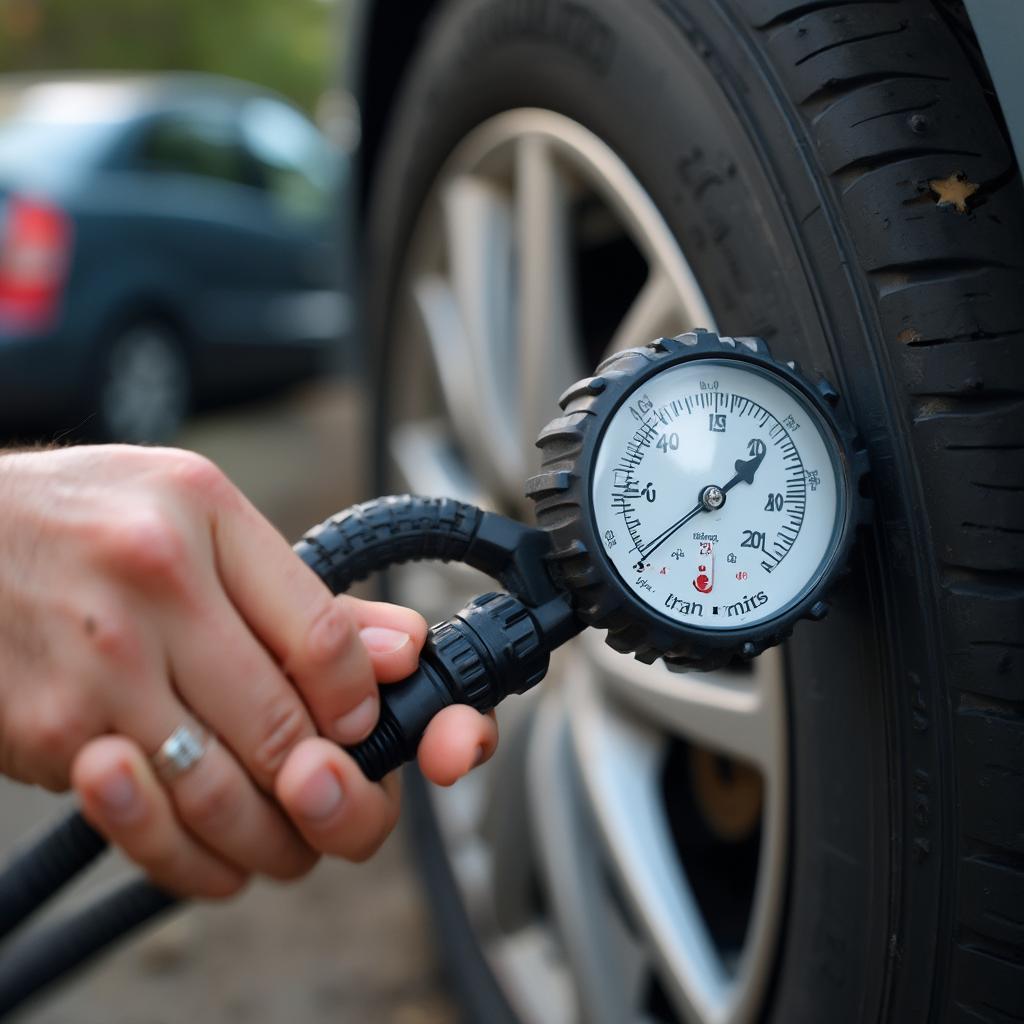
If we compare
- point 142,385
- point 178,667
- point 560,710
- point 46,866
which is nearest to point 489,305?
point 560,710

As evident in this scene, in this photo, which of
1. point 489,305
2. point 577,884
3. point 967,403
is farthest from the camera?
point 489,305

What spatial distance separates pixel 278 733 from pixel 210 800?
0.20 feet

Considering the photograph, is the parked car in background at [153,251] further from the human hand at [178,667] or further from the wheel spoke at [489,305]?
the human hand at [178,667]

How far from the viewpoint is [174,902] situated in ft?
4.74

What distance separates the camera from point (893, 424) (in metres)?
0.85

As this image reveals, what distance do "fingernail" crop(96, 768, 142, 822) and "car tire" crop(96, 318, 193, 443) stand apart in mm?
4027

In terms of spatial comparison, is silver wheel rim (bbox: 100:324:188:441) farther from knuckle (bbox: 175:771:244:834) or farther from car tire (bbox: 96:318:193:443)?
knuckle (bbox: 175:771:244:834)

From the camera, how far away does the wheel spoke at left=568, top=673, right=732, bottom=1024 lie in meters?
1.25

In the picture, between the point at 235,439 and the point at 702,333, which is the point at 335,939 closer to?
the point at 702,333

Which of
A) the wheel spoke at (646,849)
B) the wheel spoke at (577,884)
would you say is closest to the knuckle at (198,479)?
the wheel spoke at (646,849)

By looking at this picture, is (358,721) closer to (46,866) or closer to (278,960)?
(46,866)

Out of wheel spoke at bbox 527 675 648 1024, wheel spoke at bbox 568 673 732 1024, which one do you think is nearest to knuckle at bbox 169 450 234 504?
wheel spoke at bbox 568 673 732 1024

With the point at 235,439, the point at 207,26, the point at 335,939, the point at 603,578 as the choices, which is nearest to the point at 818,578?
the point at 603,578

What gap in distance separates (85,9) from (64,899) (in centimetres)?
1198
